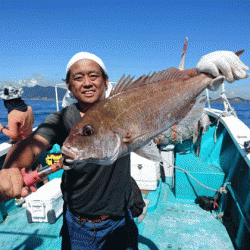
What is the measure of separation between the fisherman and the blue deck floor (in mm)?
1548

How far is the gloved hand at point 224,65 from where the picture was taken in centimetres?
184

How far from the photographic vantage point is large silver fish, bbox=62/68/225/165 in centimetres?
134

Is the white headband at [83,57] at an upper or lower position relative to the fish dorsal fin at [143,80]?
upper

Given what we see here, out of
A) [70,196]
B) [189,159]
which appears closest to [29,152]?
[70,196]

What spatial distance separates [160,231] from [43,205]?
2.37 metres

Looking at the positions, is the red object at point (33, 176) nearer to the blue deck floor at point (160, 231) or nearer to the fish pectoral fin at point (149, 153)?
the fish pectoral fin at point (149, 153)

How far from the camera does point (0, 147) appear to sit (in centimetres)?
427

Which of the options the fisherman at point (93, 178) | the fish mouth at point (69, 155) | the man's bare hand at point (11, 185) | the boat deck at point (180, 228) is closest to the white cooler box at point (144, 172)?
the boat deck at point (180, 228)

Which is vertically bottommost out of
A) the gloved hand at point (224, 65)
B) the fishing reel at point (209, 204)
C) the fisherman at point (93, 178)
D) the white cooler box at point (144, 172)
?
the fishing reel at point (209, 204)

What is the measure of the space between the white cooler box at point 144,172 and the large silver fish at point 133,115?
96.8 inches

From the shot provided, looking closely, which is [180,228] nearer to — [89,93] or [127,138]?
[127,138]

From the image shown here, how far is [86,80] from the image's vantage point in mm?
1742

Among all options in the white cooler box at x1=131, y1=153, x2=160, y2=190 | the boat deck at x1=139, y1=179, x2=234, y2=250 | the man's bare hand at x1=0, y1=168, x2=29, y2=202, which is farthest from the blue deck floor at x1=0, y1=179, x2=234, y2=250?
the man's bare hand at x1=0, y1=168, x2=29, y2=202

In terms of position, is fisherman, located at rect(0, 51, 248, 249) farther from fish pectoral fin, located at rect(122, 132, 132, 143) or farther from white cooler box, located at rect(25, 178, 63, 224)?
white cooler box, located at rect(25, 178, 63, 224)
